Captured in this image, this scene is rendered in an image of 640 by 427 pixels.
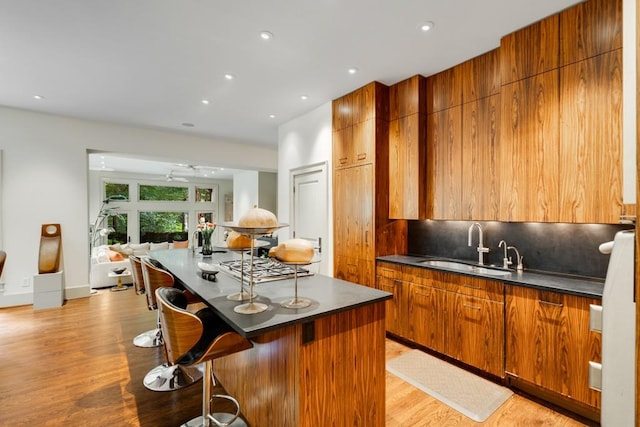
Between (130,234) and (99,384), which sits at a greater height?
(130,234)

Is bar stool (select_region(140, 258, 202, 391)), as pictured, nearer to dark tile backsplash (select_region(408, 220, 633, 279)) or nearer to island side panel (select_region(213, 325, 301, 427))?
island side panel (select_region(213, 325, 301, 427))

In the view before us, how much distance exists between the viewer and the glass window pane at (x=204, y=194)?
1072cm

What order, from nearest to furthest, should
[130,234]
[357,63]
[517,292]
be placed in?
[517,292], [357,63], [130,234]

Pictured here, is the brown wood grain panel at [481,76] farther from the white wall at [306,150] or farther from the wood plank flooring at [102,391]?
the wood plank flooring at [102,391]

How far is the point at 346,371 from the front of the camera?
162 centimetres

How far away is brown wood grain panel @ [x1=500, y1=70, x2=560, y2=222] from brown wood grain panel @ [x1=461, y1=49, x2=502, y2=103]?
0.23 metres

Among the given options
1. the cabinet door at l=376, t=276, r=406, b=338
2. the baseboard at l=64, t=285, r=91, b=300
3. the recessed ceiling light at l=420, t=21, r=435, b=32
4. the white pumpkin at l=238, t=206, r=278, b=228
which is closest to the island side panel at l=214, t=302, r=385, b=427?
the white pumpkin at l=238, t=206, r=278, b=228

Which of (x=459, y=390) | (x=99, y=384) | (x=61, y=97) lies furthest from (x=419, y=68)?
(x=61, y=97)

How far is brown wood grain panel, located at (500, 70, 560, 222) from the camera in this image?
7.49ft

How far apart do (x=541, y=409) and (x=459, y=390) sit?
539 mm

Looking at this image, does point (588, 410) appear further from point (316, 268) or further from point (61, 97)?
point (61, 97)

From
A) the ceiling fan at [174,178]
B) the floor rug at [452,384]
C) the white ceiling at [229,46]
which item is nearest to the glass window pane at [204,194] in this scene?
the ceiling fan at [174,178]

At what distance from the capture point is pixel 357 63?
3.01m

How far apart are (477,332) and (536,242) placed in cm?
100
